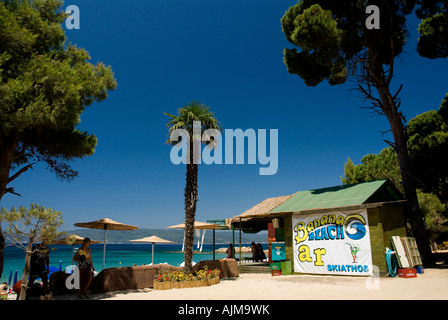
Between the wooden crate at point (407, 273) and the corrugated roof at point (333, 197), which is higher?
the corrugated roof at point (333, 197)

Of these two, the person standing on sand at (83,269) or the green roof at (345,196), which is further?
the green roof at (345,196)

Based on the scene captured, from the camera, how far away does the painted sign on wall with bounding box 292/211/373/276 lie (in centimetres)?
1213

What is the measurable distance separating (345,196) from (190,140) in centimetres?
736

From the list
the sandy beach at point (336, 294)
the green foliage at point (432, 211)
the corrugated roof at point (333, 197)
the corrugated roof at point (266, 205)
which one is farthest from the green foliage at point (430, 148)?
the sandy beach at point (336, 294)

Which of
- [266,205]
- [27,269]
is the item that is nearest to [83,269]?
[27,269]

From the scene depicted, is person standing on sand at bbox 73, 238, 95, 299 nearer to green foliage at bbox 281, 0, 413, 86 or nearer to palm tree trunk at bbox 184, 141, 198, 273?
palm tree trunk at bbox 184, 141, 198, 273

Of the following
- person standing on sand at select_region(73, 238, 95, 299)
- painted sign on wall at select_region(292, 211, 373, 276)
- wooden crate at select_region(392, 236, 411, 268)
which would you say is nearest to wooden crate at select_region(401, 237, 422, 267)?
wooden crate at select_region(392, 236, 411, 268)

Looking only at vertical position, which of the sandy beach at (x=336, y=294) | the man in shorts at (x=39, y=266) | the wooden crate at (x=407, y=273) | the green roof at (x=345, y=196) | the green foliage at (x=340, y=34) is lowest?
the sandy beach at (x=336, y=294)

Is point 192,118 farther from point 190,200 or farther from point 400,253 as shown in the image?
point 400,253

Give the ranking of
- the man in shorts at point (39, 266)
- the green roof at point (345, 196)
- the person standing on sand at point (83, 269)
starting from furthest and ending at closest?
the green roof at point (345, 196), the person standing on sand at point (83, 269), the man in shorts at point (39, 266)

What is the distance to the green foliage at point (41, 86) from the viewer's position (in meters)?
7.73

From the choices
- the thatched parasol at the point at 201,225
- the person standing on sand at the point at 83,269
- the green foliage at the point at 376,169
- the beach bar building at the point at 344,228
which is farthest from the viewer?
the green foliage at the point at 376,169

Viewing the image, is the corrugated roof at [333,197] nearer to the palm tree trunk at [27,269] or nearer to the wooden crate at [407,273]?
the wooden crate at [407,273]

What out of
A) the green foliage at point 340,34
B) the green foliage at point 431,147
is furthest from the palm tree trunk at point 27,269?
the green foliage at point 431,147
